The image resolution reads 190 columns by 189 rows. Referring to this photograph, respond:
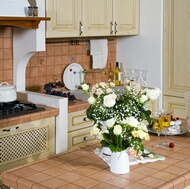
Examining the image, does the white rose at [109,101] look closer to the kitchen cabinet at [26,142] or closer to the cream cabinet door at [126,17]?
the kitchen cabinet at [26,142]

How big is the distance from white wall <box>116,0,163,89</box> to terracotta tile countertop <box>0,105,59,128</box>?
157cm

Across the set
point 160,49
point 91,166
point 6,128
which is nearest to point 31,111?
point 6,128

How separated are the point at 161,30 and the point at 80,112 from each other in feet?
4.57

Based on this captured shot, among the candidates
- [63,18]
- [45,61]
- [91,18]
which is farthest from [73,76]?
[63,18]

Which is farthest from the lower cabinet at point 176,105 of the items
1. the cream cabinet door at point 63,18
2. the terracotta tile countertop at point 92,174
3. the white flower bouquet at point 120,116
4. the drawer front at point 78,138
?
the white flower bouquet at point 120,116

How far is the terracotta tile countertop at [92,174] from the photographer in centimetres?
196

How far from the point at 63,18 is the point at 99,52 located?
36.4 inches

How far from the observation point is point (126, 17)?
Answer: 4637 millimetres

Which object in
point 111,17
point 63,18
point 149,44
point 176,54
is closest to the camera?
point 63,18

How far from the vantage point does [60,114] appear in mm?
3543

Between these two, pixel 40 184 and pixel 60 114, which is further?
pixel 60 114

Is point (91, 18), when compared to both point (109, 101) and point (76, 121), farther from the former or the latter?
point (109, 101)

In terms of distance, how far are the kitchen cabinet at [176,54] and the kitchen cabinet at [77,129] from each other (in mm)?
1116

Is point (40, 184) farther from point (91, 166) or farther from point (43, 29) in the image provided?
point (43, 29)
